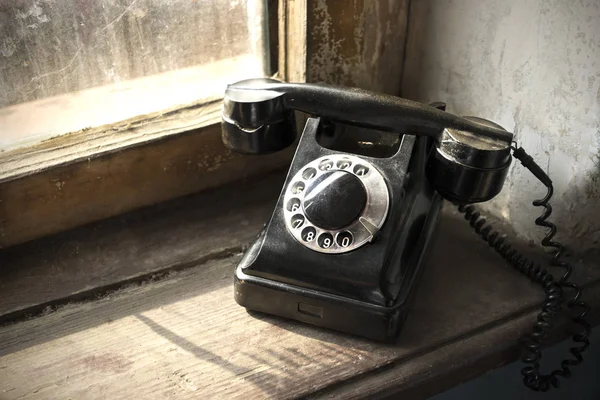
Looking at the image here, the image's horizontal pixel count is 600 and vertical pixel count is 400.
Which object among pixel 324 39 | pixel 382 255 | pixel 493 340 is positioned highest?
pixel 324 39

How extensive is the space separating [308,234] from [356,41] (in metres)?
0.46

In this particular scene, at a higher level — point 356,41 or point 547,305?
point 356,41

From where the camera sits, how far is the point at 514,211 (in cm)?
123

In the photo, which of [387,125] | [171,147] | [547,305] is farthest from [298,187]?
[547,305]

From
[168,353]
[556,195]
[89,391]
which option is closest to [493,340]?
[556,195]

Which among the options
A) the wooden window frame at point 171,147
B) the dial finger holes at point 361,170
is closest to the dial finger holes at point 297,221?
the dial finger holes at point 361,170

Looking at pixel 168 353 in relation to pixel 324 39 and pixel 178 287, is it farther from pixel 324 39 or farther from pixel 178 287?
pixel 324 39

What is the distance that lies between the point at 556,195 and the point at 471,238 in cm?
19

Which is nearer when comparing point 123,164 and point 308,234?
point 308,234

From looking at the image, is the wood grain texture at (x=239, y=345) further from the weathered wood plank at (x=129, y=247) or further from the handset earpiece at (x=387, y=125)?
the handset earpiece at (x=387, y=125)

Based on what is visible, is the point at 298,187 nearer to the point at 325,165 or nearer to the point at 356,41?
the point at 325,165

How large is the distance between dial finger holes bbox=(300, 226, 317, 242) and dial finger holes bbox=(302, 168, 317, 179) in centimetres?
8

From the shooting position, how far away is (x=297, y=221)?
103cm

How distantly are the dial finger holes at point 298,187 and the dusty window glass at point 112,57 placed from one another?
35 centimetres
